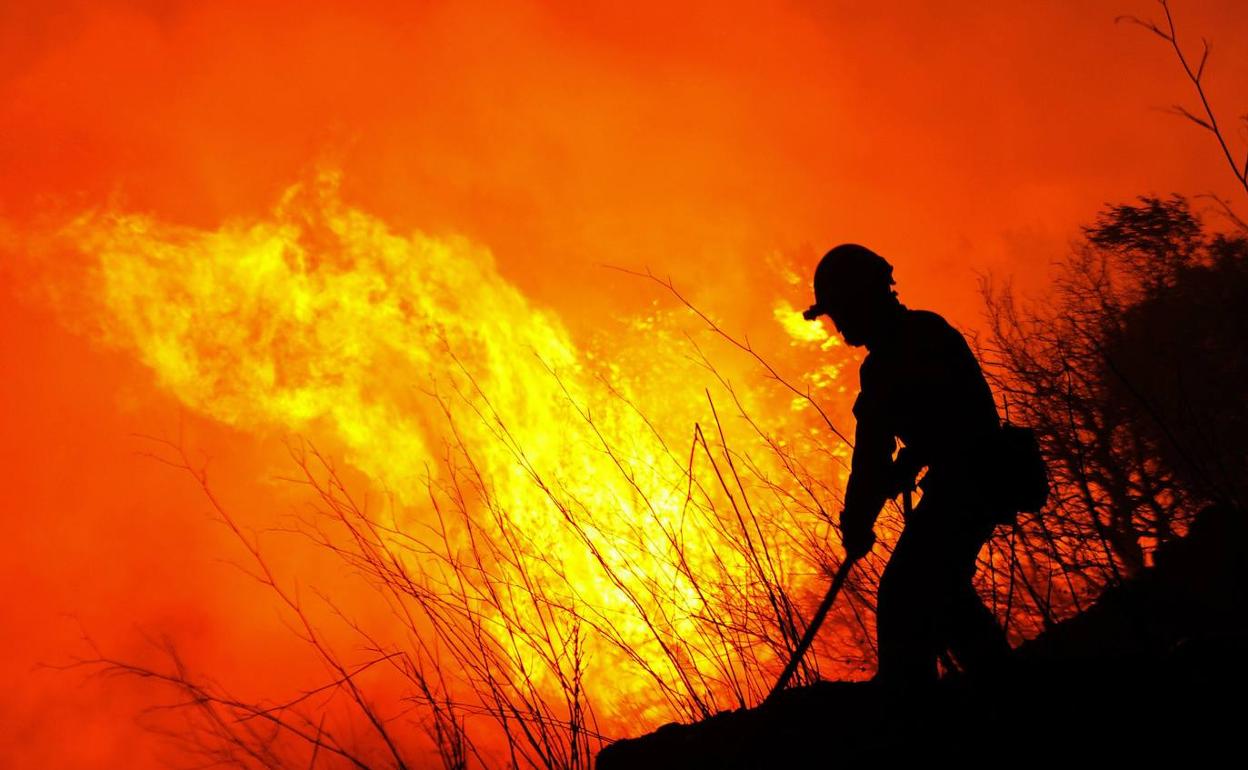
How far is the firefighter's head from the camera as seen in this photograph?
111 inches

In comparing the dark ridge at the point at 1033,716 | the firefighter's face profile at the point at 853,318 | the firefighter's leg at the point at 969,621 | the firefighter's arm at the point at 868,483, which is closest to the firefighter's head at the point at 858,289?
the firefighter's face profile at the point at 853,318

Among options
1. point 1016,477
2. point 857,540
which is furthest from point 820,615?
point 1016,477

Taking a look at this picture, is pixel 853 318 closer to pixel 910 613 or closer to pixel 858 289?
pixel 858 289

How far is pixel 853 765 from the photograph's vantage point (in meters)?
2.01

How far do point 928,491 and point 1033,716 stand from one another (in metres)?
0.87

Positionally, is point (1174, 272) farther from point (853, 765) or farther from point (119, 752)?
point (119, 752)

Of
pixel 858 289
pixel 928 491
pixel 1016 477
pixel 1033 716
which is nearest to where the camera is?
pixel 1033 716

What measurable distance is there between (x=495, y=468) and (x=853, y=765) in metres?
17.1

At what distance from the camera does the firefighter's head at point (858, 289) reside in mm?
2829

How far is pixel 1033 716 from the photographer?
74.8 inches

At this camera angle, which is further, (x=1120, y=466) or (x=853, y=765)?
(x=1120, y=466)

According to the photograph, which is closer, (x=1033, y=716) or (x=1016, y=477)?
(x=1033, y=716)

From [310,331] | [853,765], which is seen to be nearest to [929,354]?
[853,765]

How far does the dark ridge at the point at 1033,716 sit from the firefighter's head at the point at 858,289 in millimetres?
1234
